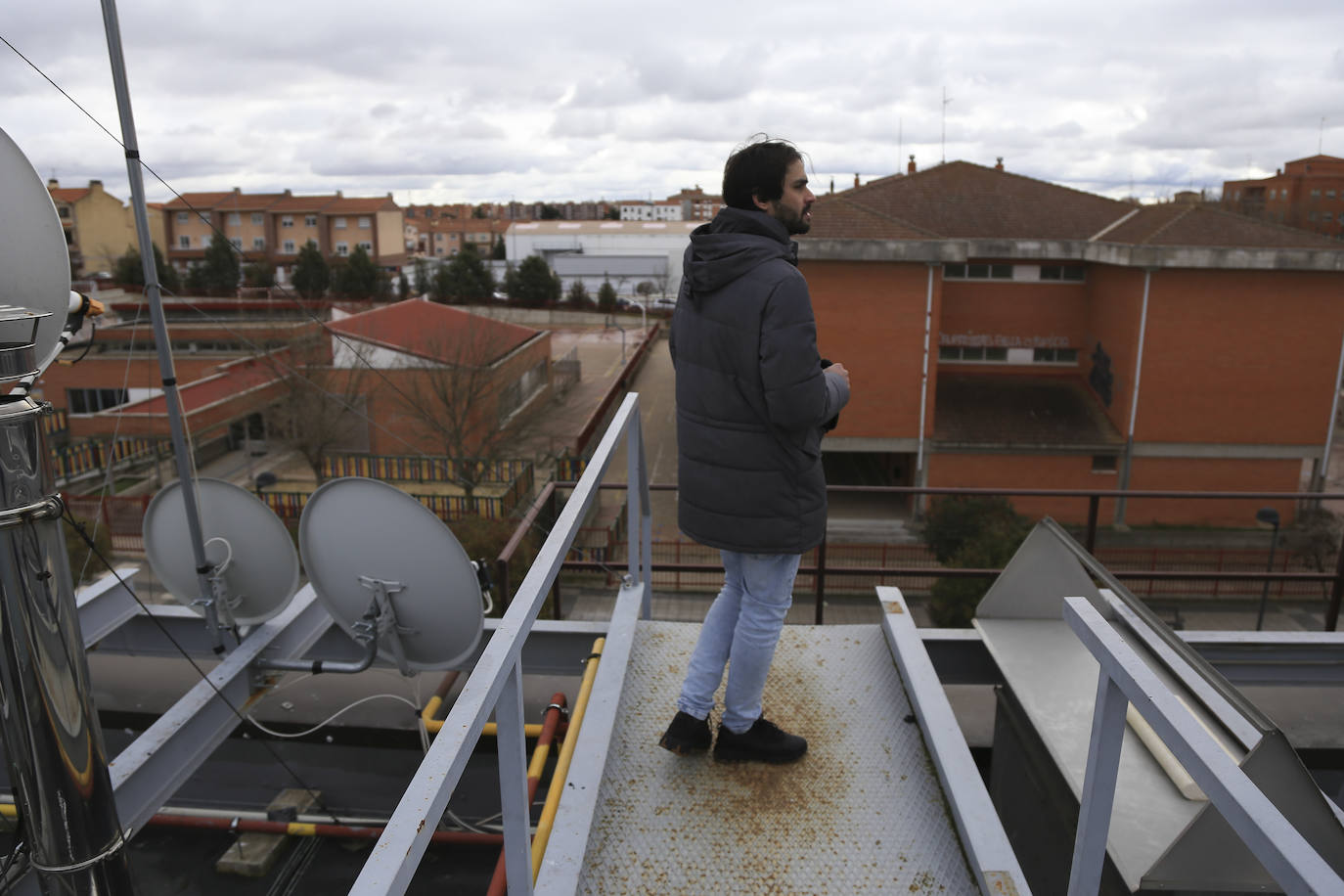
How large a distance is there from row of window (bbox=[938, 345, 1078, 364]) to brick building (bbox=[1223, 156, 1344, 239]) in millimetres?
47976

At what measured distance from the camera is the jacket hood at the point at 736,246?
6.83 feet

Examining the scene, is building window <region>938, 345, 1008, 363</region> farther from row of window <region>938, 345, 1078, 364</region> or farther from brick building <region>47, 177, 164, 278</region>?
brick building <region>47, 177, 164, 278</region>

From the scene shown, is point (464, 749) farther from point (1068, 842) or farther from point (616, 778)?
point (1068, 842)

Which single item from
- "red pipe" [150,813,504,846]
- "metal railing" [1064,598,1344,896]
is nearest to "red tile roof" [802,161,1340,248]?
"red pipe" [150,813,504,846]

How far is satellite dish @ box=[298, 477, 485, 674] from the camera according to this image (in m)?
3.27

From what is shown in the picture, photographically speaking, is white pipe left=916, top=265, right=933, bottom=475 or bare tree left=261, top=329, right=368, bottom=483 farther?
bare tree left=261, top=329, right=368, bottom=483

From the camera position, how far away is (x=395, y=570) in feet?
11.1

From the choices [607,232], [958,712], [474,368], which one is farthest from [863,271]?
[607,232]

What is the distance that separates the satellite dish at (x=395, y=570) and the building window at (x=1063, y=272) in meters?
20.7

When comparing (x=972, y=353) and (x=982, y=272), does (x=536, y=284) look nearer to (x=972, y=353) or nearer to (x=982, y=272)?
(x=972, y=353)

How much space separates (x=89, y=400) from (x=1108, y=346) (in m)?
28.1

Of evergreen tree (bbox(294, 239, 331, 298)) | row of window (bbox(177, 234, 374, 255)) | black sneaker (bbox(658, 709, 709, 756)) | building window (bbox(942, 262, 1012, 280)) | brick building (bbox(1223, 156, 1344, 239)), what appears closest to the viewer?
black sneaker (bbox(658, 709, 709, 756))

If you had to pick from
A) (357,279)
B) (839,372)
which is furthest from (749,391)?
(357,279)

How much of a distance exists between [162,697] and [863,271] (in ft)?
53.5
